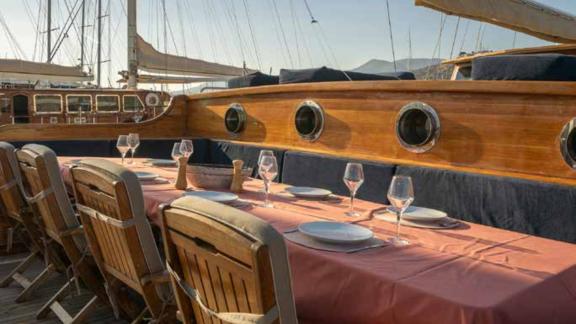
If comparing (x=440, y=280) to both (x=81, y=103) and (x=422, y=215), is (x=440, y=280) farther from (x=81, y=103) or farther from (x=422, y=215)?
(x=81, y=103)

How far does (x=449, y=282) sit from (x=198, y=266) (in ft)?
2.06

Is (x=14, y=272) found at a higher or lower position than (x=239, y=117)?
lower

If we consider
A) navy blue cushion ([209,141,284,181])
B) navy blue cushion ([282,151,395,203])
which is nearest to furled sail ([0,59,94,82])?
navy blue cushion ([209,141,284,181])

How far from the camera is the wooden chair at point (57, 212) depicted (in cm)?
227

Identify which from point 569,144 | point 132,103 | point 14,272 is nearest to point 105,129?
point 14,272

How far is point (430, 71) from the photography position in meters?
7.70

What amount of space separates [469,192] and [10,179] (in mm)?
2548

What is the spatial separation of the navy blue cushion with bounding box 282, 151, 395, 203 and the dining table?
4.92ft

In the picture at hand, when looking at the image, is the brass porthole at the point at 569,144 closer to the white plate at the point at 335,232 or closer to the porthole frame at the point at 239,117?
the white plate at the point at 335,232

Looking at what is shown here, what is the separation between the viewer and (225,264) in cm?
108

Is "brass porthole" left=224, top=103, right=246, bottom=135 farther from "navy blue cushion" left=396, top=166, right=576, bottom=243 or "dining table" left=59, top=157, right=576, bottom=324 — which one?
"dining table" left=59, top=157, right=576, bottom=324

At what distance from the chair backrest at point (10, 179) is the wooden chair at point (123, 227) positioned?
865 millimetres

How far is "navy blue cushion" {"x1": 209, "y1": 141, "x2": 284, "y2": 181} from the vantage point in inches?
175

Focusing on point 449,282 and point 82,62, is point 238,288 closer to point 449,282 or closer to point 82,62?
point 449,282
